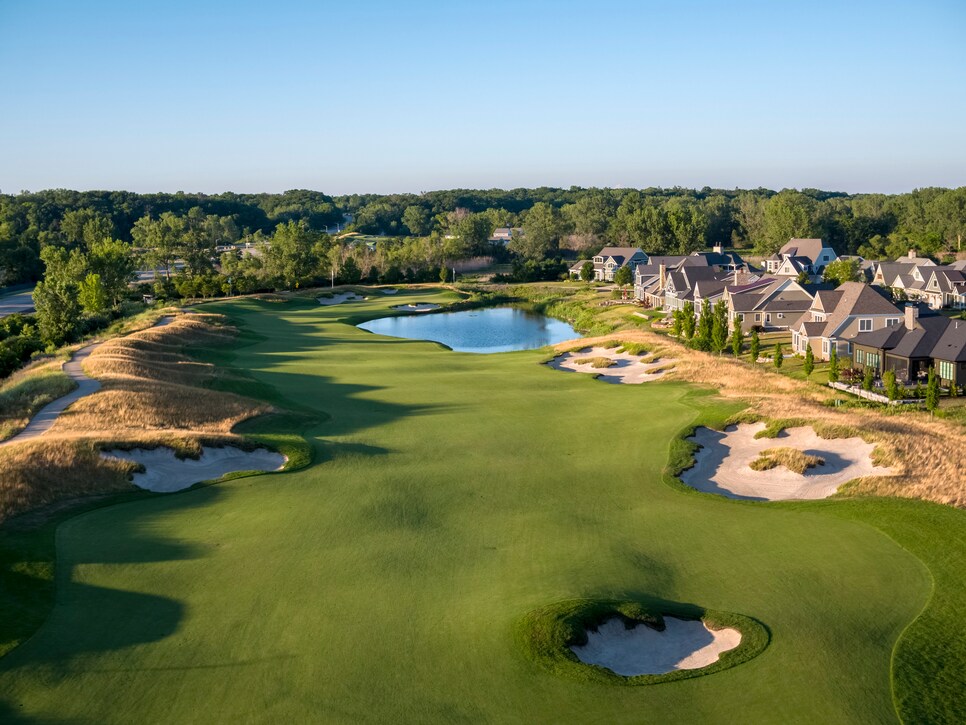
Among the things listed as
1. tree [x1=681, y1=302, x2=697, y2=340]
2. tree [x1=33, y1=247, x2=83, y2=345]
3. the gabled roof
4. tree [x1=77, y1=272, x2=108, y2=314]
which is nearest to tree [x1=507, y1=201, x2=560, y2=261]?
tree [x1=681, y1=302, x2=697, y2=340]

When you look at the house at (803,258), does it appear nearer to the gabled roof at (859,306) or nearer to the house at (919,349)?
the gabled roof at (859,306)

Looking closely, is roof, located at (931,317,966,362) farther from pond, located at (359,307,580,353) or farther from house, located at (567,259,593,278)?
house, located at (567,259,593,278)

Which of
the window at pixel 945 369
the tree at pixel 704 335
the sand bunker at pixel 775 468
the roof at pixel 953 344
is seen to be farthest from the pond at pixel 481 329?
the sand bunker at pixel 775 468

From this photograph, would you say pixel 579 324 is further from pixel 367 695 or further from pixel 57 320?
pixel 367 695

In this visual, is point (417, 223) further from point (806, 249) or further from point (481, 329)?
point (481, 329)

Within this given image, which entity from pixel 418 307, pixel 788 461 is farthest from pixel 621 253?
pixel 788 461

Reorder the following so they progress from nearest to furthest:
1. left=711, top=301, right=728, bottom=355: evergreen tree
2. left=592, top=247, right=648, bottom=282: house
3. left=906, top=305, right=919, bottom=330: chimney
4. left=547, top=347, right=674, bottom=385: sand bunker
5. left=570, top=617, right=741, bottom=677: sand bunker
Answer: left=570, top=617, right=741, bottom=677: sand bunker < left=906, top=305, right=919, bottom=330: chimney < left=547, top=347, right=674, bottom=385: sand bunker < left=711, top=301, right=728, bottom=355: evergreen tree < left=592, top=247, right=648, bottom=282: house
